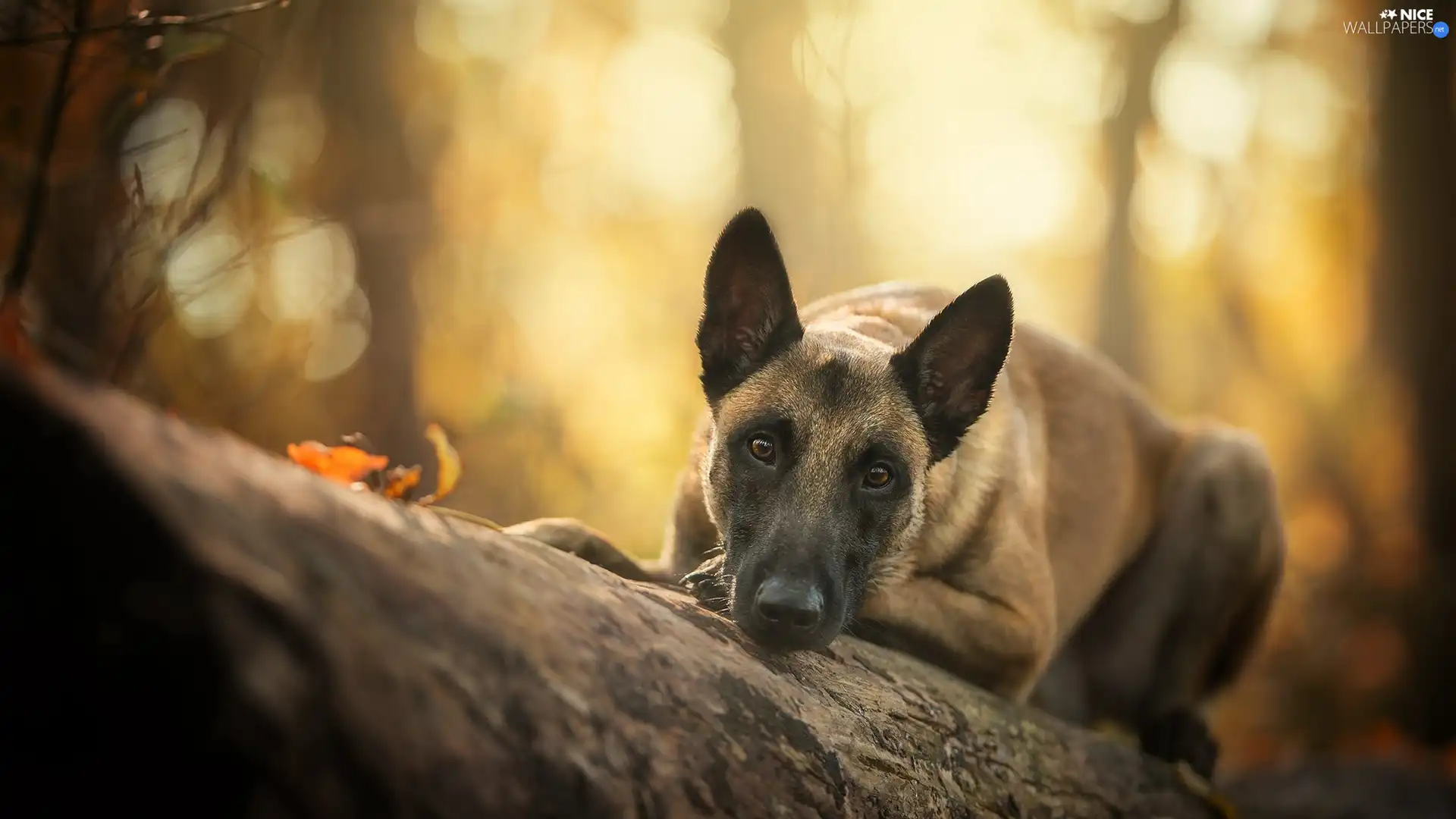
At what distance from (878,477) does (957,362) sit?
689 millimetres

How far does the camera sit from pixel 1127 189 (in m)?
22.1

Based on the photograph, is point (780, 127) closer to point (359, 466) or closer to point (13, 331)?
point (359, 466)

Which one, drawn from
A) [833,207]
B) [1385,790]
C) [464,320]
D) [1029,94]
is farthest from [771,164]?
[1385,790]

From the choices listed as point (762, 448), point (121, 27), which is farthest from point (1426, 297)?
point (121, 27)

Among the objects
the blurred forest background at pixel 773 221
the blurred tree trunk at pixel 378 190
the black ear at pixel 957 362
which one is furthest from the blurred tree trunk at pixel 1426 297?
the blurred tree trunk at pixel 378 190

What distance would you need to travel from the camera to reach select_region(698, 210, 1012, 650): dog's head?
3.61 meters

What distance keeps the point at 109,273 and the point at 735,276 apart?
2373 mm

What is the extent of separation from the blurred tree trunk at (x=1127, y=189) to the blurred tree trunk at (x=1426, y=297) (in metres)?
7.06

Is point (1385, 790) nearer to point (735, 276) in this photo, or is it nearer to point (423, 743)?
point (735, 276)

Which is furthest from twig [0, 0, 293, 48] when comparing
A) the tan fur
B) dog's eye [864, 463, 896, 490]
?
dog's eye [864, 463, 896, 490]

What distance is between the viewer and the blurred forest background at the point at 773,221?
5.22 meters

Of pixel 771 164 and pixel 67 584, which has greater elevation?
pixel 771 164

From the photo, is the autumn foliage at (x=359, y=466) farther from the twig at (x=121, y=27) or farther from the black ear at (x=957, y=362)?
the black ear at (x=957, y=362)

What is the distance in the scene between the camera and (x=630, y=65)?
73.8ft
